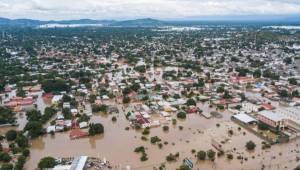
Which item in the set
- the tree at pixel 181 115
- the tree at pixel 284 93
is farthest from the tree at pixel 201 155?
the tree at pixel 284 93

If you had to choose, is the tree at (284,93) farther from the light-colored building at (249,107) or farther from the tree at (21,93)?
the tree at (21,93)

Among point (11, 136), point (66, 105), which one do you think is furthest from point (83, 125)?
point (66, 105)

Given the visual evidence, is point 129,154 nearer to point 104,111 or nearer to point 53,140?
point 53,140

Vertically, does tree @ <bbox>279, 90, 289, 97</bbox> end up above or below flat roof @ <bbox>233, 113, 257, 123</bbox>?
above

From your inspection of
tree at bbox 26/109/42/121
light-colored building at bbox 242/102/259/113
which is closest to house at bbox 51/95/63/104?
tree at bbox 26/109/42/121

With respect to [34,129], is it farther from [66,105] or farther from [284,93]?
[284,93]

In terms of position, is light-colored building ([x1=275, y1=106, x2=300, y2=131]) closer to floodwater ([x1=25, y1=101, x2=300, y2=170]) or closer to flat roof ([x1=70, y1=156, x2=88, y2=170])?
floodwater ([x1=25, y1=101, x2=300, y2=170])

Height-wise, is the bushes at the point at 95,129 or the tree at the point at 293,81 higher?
the tree at the point at 293,81

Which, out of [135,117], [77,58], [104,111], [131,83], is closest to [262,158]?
[135,117]

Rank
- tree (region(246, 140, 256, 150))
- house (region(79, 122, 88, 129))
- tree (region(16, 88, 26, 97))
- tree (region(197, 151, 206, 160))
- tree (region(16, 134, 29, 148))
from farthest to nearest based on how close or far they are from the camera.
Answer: tree (region(16, 88, 26, 97))
house (region(79, 122, 88, 129))
tree (region(16, 134, 29, 148))
tree (region(246, 140, 256, 150))
tree (region(197, 151, 206, 160))
